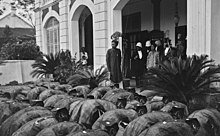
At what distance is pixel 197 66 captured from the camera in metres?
5.27

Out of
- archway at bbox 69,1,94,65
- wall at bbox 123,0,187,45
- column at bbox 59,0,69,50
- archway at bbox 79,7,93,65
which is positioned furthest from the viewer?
archway at bbox 79,7,93,65

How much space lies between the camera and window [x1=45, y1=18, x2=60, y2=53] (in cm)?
1975

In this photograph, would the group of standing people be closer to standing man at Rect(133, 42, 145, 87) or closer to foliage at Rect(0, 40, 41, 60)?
standing man at Rect(133, 42, 145, 87)

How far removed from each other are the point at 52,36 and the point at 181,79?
16.5 m

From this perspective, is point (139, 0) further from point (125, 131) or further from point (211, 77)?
point (125, 131)

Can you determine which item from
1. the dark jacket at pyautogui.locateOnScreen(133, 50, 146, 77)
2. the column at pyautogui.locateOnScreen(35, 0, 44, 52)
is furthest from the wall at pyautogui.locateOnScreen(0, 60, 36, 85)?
the column at pyautogui.locateOnScreen(35, 0, 44, 52)

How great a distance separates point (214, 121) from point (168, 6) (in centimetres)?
1256

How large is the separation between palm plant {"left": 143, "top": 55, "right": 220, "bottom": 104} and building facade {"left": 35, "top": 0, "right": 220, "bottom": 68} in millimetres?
3347

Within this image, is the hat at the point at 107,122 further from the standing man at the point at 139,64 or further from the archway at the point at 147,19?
the standing man at the point at 139,64

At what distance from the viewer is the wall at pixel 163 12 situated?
567 inches

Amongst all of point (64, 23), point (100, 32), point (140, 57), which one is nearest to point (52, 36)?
point (64, 23)

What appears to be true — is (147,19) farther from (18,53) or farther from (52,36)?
(18,53)

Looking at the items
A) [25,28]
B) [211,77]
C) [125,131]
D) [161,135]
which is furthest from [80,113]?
[25,28]

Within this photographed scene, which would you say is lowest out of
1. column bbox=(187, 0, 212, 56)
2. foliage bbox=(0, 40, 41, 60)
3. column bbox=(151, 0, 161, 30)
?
foliage bbox=(0, 40, 41, 60)
